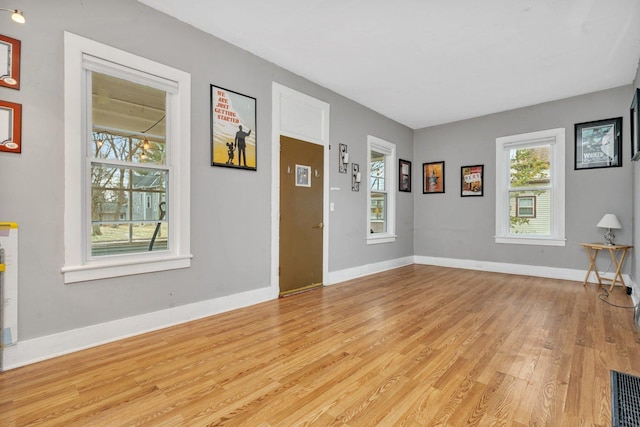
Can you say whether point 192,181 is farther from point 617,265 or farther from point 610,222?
point 617,265

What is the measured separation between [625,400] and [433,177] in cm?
523

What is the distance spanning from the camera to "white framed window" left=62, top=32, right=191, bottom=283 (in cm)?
244

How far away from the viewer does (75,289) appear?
2.44 metres

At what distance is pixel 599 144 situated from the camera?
475 cm

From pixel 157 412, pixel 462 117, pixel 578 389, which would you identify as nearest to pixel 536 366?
pixel 578 389

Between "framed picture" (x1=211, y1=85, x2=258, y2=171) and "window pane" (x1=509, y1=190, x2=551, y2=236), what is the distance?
4.79 meters

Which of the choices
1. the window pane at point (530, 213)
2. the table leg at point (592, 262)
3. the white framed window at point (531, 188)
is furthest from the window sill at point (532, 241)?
the table leg at point (592, 262)

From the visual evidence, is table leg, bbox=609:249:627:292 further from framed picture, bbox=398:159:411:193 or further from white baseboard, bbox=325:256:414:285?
framed picture, bbox=398:159:411:193

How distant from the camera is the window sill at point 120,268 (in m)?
2.43

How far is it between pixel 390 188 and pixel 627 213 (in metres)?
3.56

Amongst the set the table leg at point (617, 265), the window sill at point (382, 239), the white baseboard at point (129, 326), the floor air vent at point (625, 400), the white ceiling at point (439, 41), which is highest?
the white ceiling at point (439, 41)

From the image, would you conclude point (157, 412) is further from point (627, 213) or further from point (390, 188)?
point (627, 213)

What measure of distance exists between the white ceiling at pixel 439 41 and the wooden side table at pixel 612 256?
2.36m

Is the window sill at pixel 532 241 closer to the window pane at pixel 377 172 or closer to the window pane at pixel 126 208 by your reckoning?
the window pane at pixel 377 172
